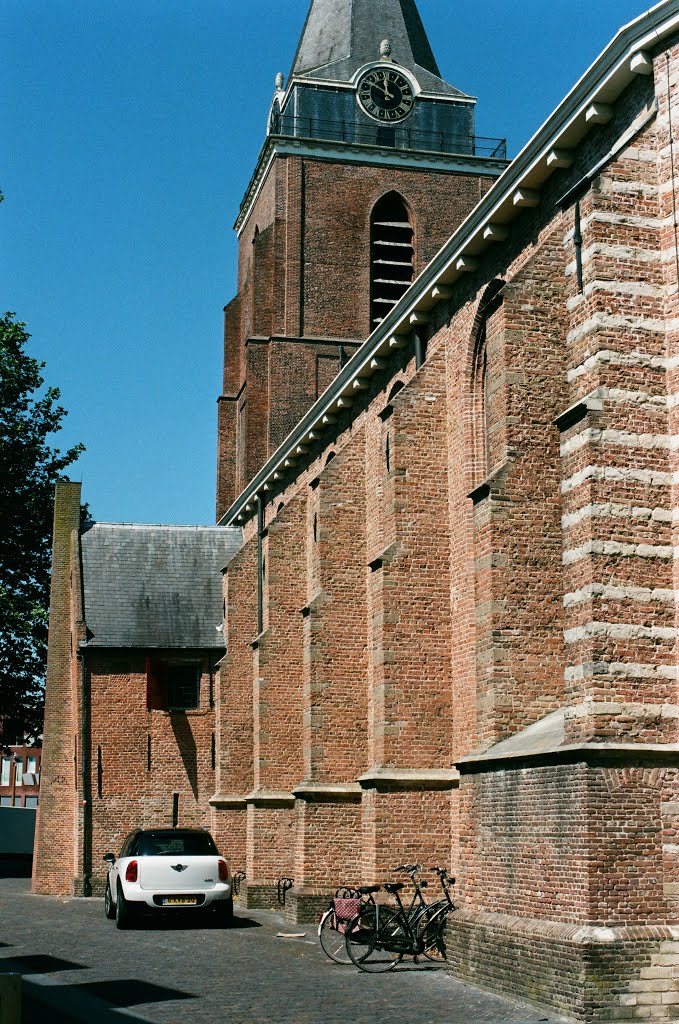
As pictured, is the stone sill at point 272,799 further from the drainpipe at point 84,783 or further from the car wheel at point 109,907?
the drainpipe at point 84,783

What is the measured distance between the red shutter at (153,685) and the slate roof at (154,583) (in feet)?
1.81

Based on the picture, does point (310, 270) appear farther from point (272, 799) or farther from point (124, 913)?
point (124, 913)

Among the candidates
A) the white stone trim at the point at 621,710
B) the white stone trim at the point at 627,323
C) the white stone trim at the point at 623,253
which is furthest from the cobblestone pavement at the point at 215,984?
the white stone trim at the point at 623,253

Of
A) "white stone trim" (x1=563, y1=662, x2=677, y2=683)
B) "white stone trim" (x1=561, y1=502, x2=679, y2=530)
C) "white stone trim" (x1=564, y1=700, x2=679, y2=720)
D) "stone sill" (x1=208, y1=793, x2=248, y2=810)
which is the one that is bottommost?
"stone sill" (x1=208, y1=793, x2=248, y2=810)

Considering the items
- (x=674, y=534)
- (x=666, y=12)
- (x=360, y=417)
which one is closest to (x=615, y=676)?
(x=674, y=534)

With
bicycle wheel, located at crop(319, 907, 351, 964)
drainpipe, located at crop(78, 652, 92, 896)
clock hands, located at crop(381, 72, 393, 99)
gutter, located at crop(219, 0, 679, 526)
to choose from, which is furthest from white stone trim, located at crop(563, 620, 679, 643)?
clock hands, located at crop(381, 72, 393, 99)

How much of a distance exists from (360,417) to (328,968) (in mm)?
11402

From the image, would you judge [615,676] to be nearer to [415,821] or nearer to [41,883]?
[415,821]


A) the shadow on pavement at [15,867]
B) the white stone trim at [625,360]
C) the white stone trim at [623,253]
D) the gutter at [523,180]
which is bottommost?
the shadow on pavement at [15,867]

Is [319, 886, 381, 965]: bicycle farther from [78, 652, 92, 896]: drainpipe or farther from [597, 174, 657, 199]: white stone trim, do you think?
[78, 652, 92, 896]: drainpipe

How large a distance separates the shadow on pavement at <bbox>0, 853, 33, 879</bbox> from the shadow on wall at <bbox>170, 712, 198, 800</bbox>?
9580 mm

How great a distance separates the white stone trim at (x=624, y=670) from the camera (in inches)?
496

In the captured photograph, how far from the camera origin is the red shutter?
32.5 m

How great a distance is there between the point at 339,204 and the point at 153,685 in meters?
15.0
